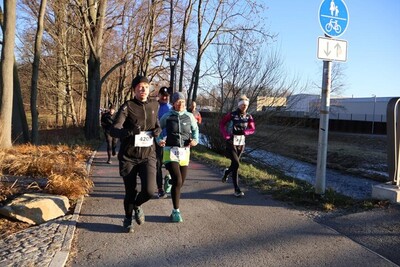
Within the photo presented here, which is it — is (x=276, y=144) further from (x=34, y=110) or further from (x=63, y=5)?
(x=63, y=5)

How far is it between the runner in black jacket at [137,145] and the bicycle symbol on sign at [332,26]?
138 inches

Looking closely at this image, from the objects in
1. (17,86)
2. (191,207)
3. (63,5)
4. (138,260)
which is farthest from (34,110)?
(138,260)

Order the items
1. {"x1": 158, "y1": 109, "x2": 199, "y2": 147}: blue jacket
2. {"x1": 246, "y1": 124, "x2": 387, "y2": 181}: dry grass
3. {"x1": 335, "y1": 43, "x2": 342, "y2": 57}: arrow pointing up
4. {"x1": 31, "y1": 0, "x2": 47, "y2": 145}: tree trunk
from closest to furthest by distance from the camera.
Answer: {"x1": 158, "y1": 109, "x2": 199, "y2": 147}: blue jacket
{"x1": 335, "y1": 43, "x2": 342, "y2": 57}: arrow pointing up
{"x1": 31, "y1": 0, "x2": 47, "y2": 145}: tree trunk
{"x1": 246, "y1": 124, "x2": 387, "y2": 181}: dry grass

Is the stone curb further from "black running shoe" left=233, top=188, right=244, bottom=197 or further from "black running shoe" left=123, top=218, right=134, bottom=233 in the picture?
"black running shoe" left=233, top=188, right=244, bottom=197

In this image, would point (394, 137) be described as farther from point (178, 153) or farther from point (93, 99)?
point (93, 99)

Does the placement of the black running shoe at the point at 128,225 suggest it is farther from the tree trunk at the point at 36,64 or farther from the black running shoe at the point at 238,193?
the tree trunk at the point at 36,64

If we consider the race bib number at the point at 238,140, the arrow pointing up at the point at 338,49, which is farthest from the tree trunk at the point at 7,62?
the arrow pointing up at the point at 338,49

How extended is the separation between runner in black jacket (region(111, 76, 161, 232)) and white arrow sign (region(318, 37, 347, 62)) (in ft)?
10.7

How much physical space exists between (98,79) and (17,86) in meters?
6.46

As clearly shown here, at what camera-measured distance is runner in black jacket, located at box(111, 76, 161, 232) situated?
530 centimetres

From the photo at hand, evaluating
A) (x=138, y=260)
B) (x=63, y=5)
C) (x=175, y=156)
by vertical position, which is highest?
(x=63, y=5)

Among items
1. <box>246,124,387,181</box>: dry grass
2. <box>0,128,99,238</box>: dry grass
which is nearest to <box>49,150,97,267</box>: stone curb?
<box>0,128,99,238</box>: dry grass

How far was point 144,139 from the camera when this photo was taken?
537cm

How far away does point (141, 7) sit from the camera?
2842cm
